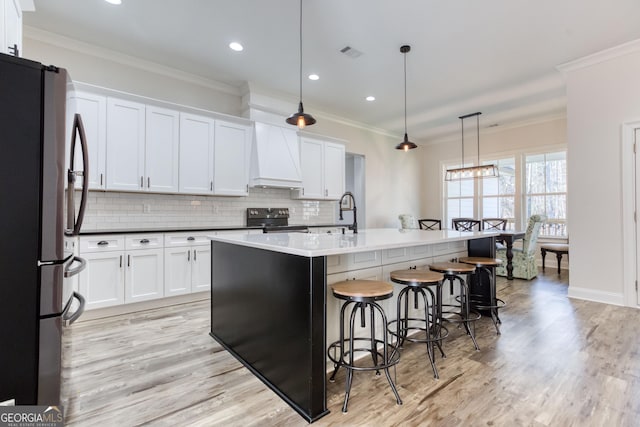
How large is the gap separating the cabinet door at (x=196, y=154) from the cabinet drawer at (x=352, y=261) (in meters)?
2.76

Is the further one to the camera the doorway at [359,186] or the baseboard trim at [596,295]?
the doorway at [359,186]

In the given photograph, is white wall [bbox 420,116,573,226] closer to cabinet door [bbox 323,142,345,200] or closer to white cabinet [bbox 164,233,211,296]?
cabinet door [bbox 323,142,345,200]

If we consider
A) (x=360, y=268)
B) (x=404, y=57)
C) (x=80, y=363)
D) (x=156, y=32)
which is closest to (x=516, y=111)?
(x=404, y=57)

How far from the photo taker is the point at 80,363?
2283 mm

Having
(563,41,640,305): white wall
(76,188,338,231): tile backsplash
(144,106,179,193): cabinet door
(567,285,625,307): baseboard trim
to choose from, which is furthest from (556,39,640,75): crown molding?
(144,106,179,193): cabinet door

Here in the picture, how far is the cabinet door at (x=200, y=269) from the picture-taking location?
12.7ft

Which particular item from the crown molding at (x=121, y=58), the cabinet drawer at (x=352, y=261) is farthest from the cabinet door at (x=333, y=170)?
the cabinet drawer at (x=352, y=261)

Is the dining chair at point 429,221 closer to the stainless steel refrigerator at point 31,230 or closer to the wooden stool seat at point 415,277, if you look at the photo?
the wooden stool seat at point 415,277

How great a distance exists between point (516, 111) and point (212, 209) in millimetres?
5814

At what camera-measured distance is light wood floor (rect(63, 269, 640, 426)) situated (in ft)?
5.46

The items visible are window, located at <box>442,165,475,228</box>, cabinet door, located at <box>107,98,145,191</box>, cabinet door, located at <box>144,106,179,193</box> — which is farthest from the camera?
window, located at <box>442,165,475,228</box>

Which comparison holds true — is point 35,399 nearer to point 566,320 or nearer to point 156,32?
point 156,32

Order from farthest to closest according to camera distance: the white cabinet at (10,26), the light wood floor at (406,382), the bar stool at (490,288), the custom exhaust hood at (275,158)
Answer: the custom exhaust hood at (275,158) < the bar stool at (490,288) < the white cabinet at (10,26) < the light wood floor at (406,382)

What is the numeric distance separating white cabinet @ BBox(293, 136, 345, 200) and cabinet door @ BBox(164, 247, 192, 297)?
2254 mm
